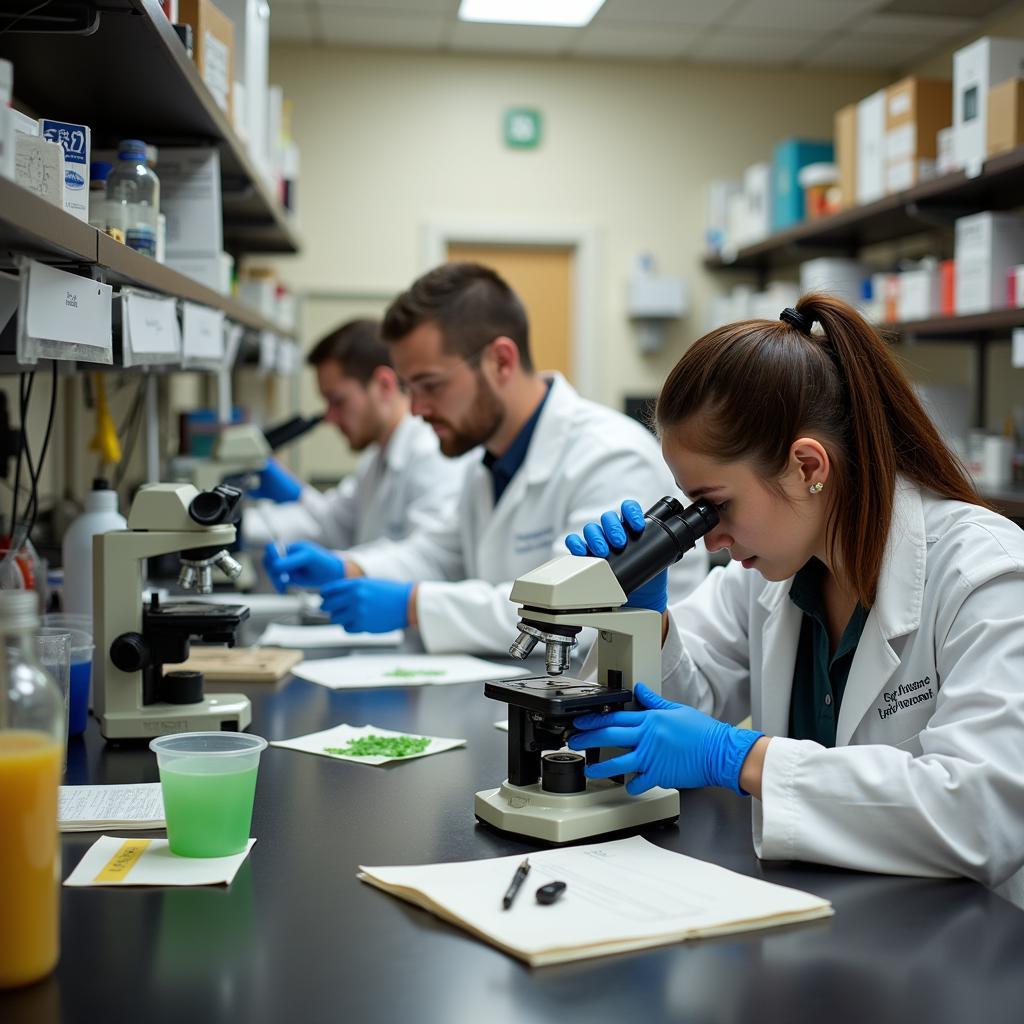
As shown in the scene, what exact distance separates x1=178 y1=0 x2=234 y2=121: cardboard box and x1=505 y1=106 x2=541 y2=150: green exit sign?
125 inches

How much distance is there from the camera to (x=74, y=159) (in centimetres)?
129

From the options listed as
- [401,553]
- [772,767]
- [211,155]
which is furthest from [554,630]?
[401,553]

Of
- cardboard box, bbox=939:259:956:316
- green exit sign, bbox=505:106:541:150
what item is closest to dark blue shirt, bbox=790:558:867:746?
cardboard box, bbox=939:259:956:316

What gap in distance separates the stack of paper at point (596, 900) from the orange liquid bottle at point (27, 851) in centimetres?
31

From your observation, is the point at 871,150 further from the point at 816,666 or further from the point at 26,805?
the point at 26,805

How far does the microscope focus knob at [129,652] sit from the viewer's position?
1.52 meters

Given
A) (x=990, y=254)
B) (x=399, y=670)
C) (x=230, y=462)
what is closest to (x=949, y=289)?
(x=990, y=254)

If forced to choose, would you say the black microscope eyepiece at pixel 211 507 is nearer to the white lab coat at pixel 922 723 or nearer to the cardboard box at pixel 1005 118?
the white lab coat at pixel 922 723

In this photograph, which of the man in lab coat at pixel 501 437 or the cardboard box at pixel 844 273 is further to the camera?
the cardboard box at pixel 844 273

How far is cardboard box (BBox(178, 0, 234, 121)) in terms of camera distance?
206cm

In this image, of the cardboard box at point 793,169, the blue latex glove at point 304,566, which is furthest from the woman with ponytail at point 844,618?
the cardboard box at point 793,169

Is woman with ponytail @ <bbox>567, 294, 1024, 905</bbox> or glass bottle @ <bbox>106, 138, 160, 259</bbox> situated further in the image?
glass bottle @ <bbox>106, 138, 160, 259</bbox>

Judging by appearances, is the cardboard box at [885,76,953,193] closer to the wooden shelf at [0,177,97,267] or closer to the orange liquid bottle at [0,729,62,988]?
the wooden shelf at [0,177,97,267]

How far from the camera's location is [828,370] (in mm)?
1348
